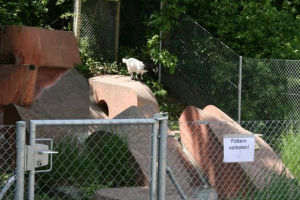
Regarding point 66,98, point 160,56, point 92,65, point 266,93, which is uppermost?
point 160,56

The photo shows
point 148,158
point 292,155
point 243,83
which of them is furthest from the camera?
point 243,83

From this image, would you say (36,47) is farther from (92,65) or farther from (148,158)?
(148,158)

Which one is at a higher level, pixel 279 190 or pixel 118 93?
pixel 279 190

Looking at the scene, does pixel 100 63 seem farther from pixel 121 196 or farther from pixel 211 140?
pixel 121 196

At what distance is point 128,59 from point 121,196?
742cm

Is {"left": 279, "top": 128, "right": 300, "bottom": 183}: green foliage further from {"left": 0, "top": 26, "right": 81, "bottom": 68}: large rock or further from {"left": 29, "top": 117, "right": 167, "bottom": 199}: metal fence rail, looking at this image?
{"left": 0, "top": 26, "right": 81, "bottom": 68}: large rock

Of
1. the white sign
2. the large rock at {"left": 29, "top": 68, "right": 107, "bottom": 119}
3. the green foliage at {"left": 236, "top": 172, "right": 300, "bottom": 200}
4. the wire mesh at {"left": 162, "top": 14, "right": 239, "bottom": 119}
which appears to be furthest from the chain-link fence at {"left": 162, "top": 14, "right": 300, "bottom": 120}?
the white sign

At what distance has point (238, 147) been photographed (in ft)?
16.5

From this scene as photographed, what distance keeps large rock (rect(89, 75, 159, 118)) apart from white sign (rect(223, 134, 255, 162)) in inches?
234

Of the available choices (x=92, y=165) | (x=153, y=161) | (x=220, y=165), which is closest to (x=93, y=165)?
(x=92, y=165)

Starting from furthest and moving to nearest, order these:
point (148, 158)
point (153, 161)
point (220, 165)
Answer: point (220, 165), point (148, 158), point (153, 161)

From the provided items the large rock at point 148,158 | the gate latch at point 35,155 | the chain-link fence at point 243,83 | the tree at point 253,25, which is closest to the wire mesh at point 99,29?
the tree at point 253,25

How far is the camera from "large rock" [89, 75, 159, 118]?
36.9ft

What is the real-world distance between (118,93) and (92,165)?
5.33m
